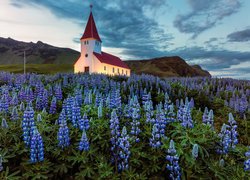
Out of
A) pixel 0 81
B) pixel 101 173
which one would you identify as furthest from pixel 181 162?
pixel 0 81

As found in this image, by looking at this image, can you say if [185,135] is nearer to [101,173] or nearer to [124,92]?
[101,173]

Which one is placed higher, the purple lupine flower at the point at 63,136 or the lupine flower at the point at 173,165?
the purple lupine flower at the point at 63,136

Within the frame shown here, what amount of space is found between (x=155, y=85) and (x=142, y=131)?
5821 millimetres

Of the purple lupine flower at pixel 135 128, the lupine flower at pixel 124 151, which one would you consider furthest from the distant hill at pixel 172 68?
the lupine flower at pixel 124 151

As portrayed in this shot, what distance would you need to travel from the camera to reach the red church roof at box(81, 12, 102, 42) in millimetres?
55219

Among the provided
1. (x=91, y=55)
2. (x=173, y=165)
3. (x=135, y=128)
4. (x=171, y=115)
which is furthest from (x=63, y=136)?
(x=91, y=55)

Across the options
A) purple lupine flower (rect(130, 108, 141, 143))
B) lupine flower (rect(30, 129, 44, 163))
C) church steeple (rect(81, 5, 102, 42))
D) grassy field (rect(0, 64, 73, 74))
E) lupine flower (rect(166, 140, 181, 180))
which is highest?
church steeple (rect(81, 5, 102, 42))

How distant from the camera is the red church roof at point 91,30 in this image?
55219 mm

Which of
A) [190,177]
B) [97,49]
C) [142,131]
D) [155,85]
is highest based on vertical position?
[97,49]

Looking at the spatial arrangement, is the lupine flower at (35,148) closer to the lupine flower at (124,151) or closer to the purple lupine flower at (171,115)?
the lupine flower at (124,151)

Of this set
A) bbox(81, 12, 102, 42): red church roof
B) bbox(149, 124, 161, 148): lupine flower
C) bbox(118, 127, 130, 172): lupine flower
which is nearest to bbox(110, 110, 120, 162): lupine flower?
bbox(118, 127, 130, 172): lupine flower

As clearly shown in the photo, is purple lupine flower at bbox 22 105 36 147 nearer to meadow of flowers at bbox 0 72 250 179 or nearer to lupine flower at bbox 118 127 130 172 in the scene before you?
meadow of flowers at bbox 0 72 250 179

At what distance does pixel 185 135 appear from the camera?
4777mm

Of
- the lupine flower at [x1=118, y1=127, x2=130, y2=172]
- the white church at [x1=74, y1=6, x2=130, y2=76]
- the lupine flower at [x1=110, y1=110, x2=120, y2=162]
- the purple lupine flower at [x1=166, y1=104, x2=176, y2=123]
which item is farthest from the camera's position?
the white church at [x1=74, y1=6, x2=130, y2=76]
